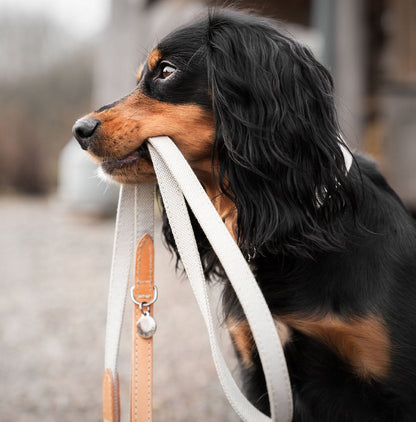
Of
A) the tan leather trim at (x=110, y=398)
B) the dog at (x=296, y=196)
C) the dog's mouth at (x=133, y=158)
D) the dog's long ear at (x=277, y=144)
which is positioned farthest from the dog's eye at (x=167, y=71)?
the tan leather trim at (x=110, y=398)

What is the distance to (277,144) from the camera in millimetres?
1519

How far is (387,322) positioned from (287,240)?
39 centimetres

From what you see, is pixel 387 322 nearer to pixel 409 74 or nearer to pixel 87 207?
pixel 409 74

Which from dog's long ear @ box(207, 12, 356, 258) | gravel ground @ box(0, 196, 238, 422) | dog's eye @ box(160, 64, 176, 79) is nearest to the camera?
dog's long ear @ box(207, 12, 356, 258)

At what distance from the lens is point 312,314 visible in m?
1.55

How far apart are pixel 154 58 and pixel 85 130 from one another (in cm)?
37

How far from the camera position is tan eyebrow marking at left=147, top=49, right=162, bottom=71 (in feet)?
5.62

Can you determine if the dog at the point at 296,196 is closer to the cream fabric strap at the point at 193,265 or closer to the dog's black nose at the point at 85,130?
the dog's black nose at the point at 85,130

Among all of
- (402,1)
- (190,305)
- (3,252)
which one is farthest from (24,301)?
(402,1)

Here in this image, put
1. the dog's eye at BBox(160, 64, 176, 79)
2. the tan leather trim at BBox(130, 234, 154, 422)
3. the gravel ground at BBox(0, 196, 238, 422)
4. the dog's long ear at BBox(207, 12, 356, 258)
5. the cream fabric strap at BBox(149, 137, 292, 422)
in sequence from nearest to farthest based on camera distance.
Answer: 1. the cream fabric strap at BBox(149, 137, 292, 422)
2. the tan leather trim at BBox(130, 234, 154, 422)
3. the dog's long ear at BBox(207, 12, 356, 258)
4. the dog's eye at BBox(160, 64, 176, 79)
5. the gravel ground at BBox(0, 196, 238, 422)

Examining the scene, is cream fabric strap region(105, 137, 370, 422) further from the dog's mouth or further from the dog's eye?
the dog's eye

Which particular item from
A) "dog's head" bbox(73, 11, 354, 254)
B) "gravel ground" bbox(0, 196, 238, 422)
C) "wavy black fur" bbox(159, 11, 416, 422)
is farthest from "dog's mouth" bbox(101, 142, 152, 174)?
"gravel ground" bbox(0, 196, 238, 422)

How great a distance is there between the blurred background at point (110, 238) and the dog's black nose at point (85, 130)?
2.64ft

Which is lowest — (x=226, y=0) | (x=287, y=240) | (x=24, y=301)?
(x=24, y=301)
